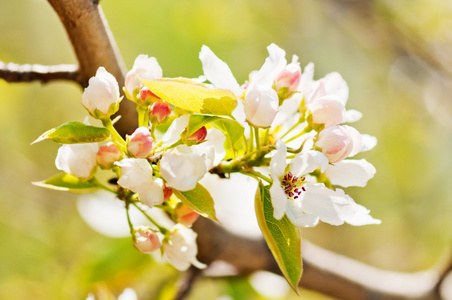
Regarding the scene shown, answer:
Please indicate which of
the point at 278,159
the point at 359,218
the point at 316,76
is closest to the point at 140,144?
the point at 278,159

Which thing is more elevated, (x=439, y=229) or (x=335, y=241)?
(x=439, y=229)

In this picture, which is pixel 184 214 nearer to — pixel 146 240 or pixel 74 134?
pixel 146 240

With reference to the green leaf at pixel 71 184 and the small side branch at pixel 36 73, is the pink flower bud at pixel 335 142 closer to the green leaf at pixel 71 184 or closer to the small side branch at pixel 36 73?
the green leaf at pixel 71 184

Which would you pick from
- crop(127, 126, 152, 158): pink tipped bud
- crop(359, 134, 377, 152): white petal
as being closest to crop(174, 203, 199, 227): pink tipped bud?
crop(127, 126, 152, 158): pink tipped bud

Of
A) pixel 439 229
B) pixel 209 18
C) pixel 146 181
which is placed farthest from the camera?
pixel 439 229

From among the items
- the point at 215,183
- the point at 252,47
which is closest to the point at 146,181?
the point at 215,183

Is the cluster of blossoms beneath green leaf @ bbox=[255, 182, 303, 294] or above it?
above

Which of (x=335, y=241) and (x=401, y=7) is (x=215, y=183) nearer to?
(x=401, y=7)

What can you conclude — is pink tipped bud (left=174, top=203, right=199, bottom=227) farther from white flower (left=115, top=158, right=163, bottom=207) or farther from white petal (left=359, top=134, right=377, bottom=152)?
white petal (left=359, top=134, right=377, bottom=152)
